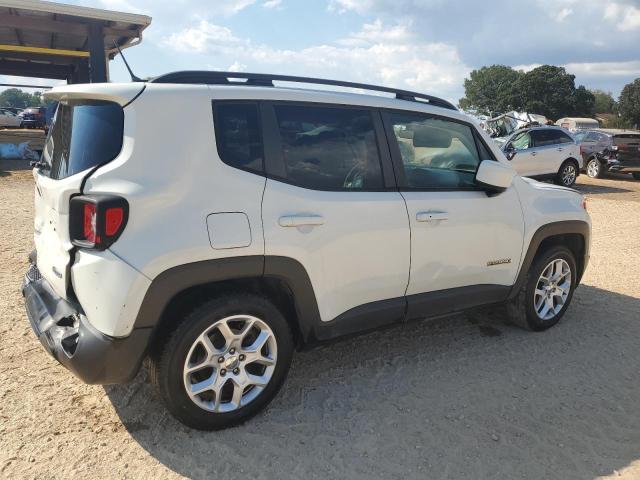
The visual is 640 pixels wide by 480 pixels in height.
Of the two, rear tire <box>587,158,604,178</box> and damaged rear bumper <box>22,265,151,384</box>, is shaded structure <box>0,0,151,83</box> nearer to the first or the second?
damaged rear bumper <box>22,265,151,384</box>

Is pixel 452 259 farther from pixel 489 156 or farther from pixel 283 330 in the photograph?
pixel 283 330

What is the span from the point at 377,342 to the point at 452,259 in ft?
3.12

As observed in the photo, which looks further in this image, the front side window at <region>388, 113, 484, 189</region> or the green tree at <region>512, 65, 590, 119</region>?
the green tree at <region>512, 65, 590, 119</region>

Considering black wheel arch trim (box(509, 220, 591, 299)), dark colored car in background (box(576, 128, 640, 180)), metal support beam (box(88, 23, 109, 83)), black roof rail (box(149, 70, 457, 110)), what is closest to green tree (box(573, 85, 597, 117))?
dark colored car in background (box(576, 128, 640, 180))

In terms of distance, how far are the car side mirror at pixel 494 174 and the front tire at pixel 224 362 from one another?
1.71 m

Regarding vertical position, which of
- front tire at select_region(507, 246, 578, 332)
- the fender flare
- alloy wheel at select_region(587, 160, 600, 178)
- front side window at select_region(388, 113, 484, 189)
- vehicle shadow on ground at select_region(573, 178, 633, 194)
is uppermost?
front side window at select_region(388, 113, 484, 189)

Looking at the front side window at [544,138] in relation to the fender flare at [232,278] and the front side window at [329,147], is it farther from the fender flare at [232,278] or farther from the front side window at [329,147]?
the fender flare at [232,278]

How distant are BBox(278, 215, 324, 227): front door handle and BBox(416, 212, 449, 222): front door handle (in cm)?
74

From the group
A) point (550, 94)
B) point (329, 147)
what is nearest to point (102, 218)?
point (329, 147)

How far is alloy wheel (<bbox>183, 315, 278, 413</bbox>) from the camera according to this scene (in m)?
2.68

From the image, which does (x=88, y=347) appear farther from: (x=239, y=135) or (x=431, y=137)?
(x=431, y=137)

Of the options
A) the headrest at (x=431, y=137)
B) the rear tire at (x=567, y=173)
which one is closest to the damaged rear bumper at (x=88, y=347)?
the headrest at (x=431, y=137)

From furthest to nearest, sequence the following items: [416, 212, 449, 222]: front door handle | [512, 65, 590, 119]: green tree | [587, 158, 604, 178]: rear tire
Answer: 1. [512, 65, 590, 119]: green tree
2. [587, 158, 604, 178]: rear tire
3. [416, 212, 449, 222]: front door handle

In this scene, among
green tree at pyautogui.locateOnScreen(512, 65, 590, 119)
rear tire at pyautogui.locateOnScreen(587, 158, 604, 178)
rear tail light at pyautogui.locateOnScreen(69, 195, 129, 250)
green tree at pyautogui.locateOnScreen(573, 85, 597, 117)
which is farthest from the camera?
green tree at pyautogui.locateOnScreen(573, 85, 597, 117)
